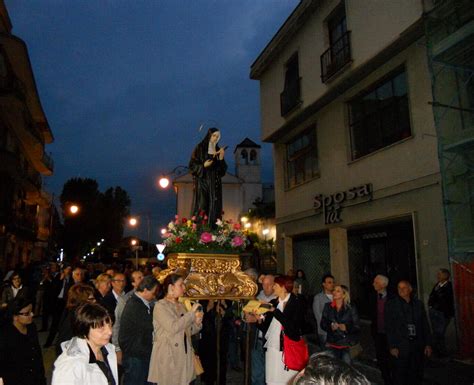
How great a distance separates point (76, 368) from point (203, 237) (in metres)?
3.44

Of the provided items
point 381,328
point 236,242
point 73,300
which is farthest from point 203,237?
point 381,328

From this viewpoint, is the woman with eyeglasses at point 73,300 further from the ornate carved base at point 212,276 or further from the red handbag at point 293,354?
the red handbag at point 293,354

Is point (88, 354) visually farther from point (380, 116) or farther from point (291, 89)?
point (291, 89)

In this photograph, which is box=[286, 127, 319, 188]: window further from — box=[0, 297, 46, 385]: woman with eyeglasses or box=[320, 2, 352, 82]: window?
box=[0, 297, 46, 385]: woman with eyeglasses

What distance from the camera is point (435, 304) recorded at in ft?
28.8

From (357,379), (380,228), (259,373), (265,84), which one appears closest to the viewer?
(357,379)

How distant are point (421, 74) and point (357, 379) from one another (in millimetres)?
10388

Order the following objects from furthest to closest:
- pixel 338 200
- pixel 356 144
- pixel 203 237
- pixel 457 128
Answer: pixel 338 200, pixel 356 144, pixel 457 128, pixel 203 237

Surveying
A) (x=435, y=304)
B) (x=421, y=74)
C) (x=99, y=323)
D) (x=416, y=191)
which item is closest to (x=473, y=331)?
(x=435, y=304)

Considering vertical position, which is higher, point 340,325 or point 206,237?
point 206,237

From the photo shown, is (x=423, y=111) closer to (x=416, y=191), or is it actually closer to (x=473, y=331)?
(x=416, y=191)

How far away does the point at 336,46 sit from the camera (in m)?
13.8

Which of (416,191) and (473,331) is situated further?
(416,191)

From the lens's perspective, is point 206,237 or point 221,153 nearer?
point 206,237
